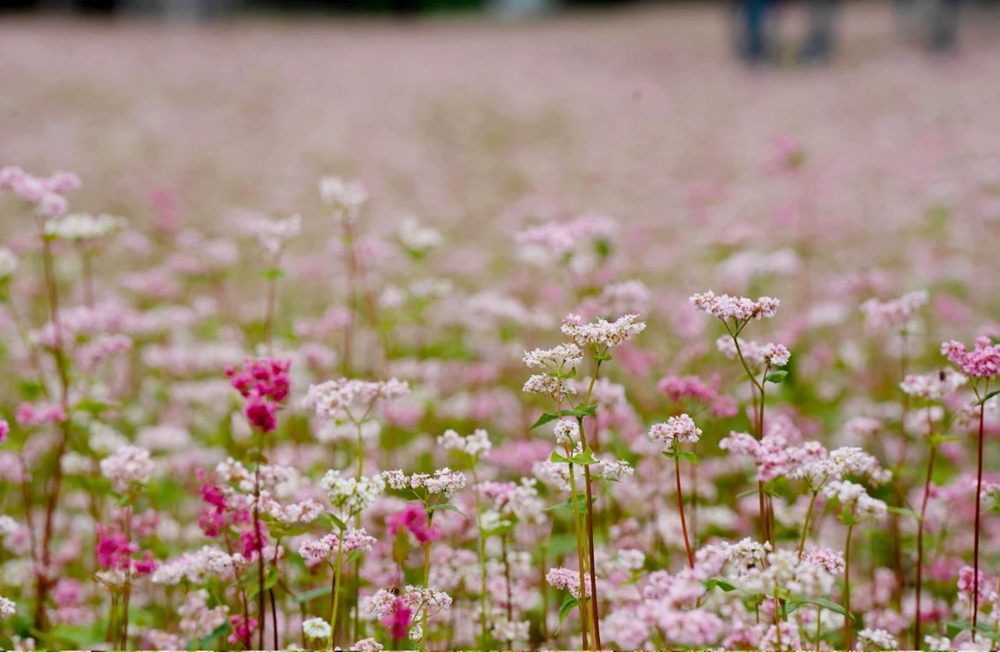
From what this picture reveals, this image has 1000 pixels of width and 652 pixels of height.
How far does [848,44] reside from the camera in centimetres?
2562

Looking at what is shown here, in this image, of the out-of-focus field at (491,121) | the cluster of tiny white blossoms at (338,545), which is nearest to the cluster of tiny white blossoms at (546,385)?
the cluster of tiny white blossoms at (338,545)

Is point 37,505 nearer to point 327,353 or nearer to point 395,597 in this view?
point 327,353

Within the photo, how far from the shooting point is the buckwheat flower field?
253 centimetres

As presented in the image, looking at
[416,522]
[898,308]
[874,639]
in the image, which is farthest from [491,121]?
[874,639]

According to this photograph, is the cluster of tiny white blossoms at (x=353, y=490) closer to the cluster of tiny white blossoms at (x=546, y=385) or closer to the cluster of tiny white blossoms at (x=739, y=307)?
the cluster of tiny white blossoms at (x=546, y=385)

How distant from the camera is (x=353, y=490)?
233cm

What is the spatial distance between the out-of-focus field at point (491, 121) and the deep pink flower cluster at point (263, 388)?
28.4 ft


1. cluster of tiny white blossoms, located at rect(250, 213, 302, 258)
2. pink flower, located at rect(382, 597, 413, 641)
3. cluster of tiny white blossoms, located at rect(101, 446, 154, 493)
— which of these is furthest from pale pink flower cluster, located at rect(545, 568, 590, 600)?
cluster of tiny white blossoms, located at rect(250, 213, 302, 258)

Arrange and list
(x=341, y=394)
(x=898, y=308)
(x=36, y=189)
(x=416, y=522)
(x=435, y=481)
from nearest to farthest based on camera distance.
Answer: (x=435, y=481) < (x=341, y=394) < (x=416, y=522) < (x=898, y=308) < (x=36, y=189)

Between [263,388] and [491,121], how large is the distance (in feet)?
54.8

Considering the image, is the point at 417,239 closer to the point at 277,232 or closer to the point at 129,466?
the point at 277,232

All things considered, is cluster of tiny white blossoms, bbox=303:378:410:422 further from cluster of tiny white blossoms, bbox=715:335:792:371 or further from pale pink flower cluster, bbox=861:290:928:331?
pale pink flower cluster, bbox=861:290:928:331

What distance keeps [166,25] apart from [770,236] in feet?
105

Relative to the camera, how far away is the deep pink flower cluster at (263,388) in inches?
94.3
